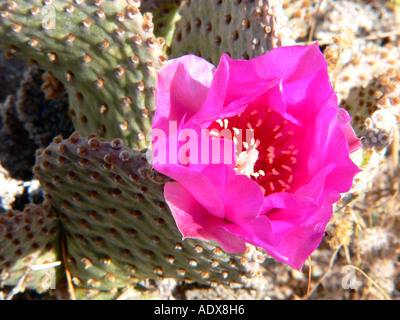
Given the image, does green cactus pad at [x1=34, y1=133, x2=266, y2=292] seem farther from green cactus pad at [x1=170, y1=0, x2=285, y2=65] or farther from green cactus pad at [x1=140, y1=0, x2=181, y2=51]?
green cactus pad at [x1=140, y1=0, x2=181, y2=51]

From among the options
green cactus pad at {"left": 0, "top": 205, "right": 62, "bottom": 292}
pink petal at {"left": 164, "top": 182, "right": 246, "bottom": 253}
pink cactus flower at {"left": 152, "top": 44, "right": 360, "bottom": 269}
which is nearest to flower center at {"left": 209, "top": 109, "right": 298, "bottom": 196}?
pink cactus flower at {"left": 152, "top": 44, "right": 360, "bottom": 269}

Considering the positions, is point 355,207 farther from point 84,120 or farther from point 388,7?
point 84,120

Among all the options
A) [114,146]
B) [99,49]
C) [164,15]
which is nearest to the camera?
[114,146]

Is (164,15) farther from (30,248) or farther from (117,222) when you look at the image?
(30,248)

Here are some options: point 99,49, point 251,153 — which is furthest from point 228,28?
point 251,153

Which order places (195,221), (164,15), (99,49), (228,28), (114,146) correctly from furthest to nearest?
→ (164,15)
(228,28)
(99,49)
(114,146)
(195,221)

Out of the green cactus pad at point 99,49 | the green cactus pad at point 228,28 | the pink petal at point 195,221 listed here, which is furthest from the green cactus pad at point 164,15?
the pink petal at point 195,221

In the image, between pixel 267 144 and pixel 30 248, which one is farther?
pixel 30 248
